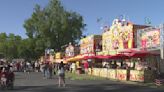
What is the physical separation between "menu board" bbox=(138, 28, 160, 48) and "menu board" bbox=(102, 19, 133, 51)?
189 centimetres

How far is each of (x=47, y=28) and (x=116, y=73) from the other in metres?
57.2

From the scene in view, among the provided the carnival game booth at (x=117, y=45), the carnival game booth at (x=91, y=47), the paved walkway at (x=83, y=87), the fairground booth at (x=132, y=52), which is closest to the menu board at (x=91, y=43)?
the carnival game booth at (x=91, y=47)

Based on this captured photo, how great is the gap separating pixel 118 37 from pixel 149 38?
7.76m

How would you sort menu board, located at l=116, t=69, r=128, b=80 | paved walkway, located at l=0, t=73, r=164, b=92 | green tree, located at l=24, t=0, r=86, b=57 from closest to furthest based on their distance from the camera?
paved walkway, located at l=0, t=73, r=164, b=92, menu board, located at l=116, t=69, r=128, b=80, green tree, located at l=24, t=0, r=86, b=57

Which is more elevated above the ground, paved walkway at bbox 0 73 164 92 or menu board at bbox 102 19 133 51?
menu board at bbox 102 19 133 51

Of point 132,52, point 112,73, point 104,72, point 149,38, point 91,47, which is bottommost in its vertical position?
point 112,73

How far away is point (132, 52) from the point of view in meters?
34.3

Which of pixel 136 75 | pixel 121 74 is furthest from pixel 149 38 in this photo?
pixel 136 75

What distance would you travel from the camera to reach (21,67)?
216ft

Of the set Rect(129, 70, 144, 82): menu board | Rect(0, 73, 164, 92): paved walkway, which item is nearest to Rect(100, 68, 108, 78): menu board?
Rect(129, 70, 144, 82): menu board

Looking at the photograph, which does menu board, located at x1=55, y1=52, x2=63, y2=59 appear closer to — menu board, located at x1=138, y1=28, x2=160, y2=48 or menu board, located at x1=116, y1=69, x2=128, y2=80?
menu board, located at x1=138, y1=28, x2=160, y2=48

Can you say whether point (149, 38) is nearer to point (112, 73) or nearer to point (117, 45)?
point (112, 73)

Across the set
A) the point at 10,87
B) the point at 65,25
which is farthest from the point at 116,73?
the point at 65,25

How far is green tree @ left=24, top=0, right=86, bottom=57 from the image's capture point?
9425 centimetres
